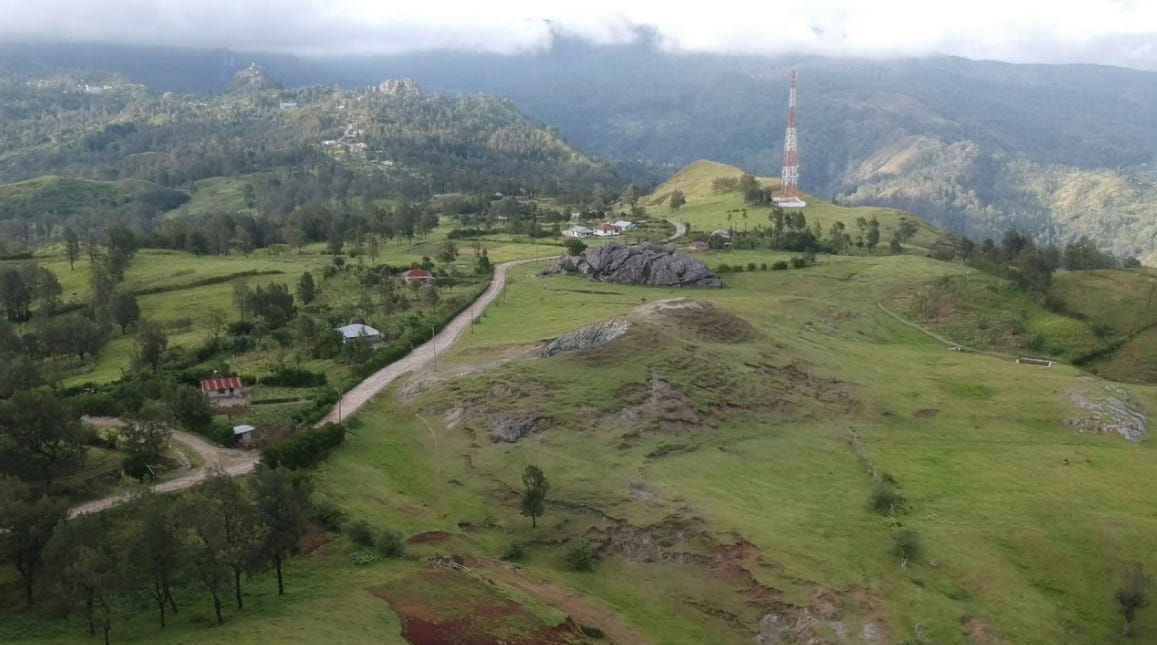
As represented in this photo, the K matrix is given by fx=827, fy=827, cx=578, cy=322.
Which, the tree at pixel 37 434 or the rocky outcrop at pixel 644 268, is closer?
the tree at pixel 37 434

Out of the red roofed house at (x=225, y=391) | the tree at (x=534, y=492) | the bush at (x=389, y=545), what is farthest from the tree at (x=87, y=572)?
the red roofed house at (x=225, y=391)

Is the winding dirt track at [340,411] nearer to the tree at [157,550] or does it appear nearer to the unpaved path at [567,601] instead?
the tree at [157,550]

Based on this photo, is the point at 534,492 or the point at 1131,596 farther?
the point at 534,492

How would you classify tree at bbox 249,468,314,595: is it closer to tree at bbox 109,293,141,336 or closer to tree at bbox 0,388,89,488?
tree at bbox 0,388,89,488

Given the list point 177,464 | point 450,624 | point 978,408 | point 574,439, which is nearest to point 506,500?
point 574,439

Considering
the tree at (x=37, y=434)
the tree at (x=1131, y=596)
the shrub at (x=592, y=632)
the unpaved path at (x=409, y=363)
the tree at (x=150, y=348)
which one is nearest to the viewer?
the shrub at (x=592, y=632)

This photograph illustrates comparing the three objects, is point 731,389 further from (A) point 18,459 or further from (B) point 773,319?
(A) point 18,459

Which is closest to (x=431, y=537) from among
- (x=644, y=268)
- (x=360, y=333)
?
(x=360, y=333)

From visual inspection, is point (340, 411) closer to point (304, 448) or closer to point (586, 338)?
point (304, 448)
